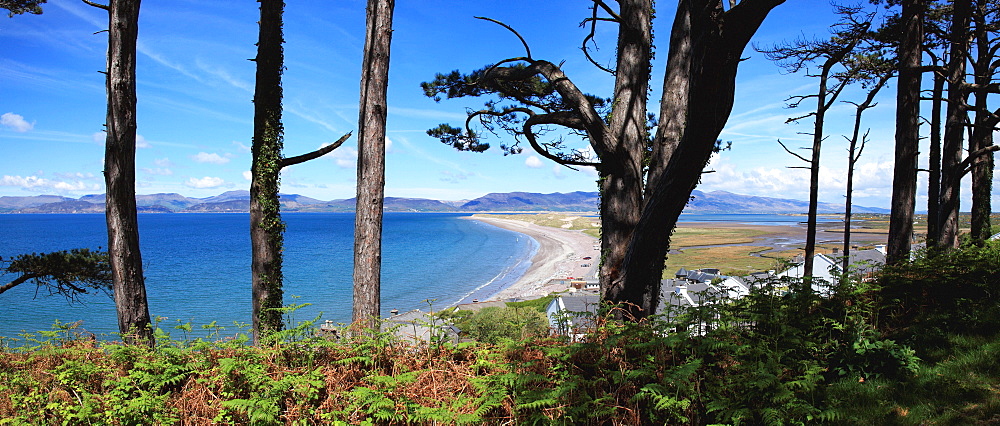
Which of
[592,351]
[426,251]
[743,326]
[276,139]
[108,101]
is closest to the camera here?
[592,351]

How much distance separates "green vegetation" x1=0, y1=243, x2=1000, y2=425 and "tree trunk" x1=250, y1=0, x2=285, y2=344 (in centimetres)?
357

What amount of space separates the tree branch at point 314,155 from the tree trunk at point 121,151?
202cm

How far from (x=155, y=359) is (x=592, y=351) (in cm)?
296

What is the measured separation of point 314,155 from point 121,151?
2.48 meters

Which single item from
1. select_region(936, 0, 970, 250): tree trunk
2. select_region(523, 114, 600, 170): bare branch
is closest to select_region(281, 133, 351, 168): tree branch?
select_region(523, 114, 600, 170): bare branch

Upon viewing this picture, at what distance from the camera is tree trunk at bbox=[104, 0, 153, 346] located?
20.3 feet

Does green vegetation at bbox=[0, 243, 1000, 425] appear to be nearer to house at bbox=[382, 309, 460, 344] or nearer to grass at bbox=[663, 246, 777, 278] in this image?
house at bbox=[382, 309, 460, 344]

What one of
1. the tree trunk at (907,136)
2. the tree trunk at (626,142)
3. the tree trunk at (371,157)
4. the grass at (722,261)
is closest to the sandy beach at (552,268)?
the grass at (722,261)

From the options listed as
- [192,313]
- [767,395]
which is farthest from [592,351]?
[192,313]

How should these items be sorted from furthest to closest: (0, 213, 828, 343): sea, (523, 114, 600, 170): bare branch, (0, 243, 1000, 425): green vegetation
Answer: (0, 213, 828, 343): sea < (523, 114, 600, 170): bare branch < (0, 243, 1000, 425): green vegetation

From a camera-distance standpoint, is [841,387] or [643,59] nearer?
[841,387]

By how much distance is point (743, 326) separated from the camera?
11.7ft

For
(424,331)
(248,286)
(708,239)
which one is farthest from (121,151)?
(708,239)

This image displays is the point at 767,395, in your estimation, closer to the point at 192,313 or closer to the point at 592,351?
the point at 592,351
